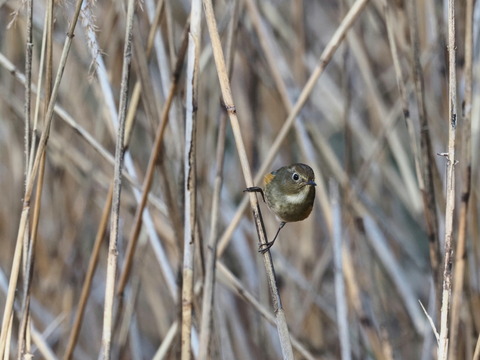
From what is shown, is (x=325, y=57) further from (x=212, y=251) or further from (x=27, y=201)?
(x=27, y=201)

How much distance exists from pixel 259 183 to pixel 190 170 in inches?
28.5

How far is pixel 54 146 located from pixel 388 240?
1.50m

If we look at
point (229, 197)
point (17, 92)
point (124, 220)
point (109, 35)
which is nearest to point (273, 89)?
point (229, 197)

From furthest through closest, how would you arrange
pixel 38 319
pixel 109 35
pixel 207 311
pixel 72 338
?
pixel 38 319, pixel 109 35, pixel 72 338, pixel 207 311

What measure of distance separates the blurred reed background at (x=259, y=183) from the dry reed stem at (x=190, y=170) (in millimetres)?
229

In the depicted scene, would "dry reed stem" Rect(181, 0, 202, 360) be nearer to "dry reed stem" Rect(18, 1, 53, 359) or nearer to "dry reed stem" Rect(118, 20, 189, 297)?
"dry reed stem" Rect(118, 20, 189, 297)

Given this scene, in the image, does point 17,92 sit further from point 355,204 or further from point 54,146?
point 355,204

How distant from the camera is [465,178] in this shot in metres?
1.71

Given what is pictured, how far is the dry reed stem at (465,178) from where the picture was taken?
1605mm

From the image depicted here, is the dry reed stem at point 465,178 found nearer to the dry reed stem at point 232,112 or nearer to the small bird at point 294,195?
the small bird at point 294,195

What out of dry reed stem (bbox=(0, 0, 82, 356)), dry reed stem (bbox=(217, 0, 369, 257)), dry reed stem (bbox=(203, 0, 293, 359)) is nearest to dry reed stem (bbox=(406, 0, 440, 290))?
dry reed stem (bbox=(217, 0, 369, 257))

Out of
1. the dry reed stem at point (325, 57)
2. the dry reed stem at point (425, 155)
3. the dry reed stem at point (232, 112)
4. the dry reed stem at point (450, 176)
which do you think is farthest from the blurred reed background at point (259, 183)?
the dry reed stem at point (450, 176)

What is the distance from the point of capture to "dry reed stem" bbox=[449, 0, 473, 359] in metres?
1.61

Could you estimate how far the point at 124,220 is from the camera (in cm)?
280
